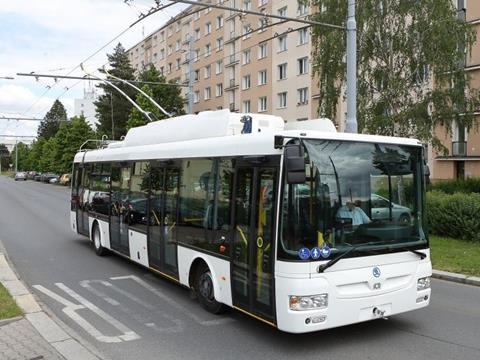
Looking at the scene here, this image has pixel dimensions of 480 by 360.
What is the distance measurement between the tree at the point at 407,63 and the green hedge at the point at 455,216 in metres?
6.76

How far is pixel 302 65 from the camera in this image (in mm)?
45531

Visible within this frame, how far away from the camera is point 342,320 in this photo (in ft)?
18.8

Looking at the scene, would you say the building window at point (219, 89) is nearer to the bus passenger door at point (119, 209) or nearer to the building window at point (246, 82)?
the building window at point (246, 82)

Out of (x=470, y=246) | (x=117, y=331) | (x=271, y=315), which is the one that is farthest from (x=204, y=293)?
(x=470, y=246)

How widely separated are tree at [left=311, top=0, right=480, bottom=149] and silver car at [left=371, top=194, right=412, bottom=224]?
49.1ft

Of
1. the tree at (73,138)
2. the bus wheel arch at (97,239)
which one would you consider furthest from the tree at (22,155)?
the bus wheel arch at (97,239)

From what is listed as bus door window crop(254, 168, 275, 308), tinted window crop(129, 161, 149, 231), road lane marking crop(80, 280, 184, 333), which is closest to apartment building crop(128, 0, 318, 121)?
tinted window crop(129, 161, 149, 231)

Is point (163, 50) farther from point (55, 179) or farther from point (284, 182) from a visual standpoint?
point (284, 182)

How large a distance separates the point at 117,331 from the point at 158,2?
412 inches

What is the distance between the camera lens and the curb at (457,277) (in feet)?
31.5

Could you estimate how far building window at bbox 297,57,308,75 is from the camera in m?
44.8

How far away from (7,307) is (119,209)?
13.5ft

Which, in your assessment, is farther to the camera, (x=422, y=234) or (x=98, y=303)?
(x=98, y=303)

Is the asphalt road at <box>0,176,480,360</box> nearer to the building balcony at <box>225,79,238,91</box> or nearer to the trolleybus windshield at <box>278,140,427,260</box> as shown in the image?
the trolleybus windshield at <box>278,140,427,260</box>
